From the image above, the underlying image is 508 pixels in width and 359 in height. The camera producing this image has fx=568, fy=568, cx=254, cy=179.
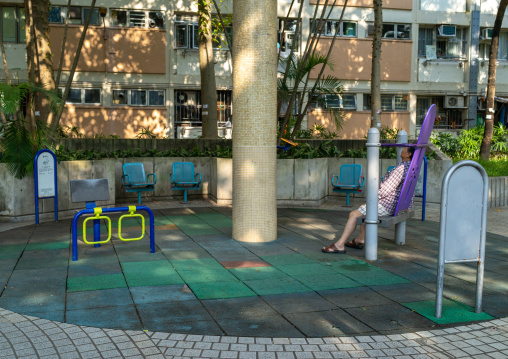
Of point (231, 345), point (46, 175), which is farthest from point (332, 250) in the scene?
point (46, 175)

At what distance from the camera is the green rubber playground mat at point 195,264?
22.9 feet

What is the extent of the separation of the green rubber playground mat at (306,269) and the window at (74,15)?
64.4ft

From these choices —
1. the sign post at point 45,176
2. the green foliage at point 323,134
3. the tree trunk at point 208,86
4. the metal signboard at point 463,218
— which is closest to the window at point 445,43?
the green foliage at point 323,134

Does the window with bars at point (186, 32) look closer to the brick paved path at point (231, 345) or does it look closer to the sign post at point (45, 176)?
the sign post at point (45, 176)

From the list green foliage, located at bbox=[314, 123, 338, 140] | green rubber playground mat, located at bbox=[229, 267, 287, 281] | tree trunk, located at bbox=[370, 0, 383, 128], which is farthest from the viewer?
green foliage, located at bbox=[314, 123, 338, 140]

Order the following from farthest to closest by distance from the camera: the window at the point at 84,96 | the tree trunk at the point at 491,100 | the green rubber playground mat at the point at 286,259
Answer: the window at the point at 84,96 < the tree trunk at the point at 491,100 < the green rubber playground mat at the point at 286,259

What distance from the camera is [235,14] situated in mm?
8555

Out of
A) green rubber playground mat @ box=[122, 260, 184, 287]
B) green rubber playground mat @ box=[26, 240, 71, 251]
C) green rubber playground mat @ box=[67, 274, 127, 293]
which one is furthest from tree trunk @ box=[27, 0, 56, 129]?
green rubber playground mat @ box=[67, 274, 127, 293]

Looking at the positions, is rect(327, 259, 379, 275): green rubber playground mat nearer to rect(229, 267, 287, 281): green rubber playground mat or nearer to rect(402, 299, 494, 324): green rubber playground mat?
rect(229, 267, 287, 281): green rubber playground mat

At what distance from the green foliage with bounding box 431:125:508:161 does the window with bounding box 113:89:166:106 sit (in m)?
11.9

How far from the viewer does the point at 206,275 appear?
259 inches

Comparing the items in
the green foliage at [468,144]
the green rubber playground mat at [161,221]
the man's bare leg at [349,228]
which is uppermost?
the green foliage at [468,144]

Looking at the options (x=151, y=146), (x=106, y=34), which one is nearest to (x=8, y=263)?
(x=151, y=146)

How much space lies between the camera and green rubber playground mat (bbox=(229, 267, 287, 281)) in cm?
652
